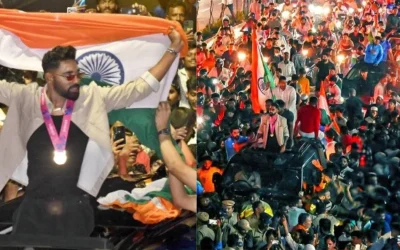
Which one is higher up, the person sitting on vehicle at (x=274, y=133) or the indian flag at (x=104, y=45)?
the indian flag at (x=104, y=45)

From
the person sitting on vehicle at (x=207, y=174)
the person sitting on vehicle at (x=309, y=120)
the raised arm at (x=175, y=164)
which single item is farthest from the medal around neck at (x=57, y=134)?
the person sitting on vehicle at (x=309, y=120)

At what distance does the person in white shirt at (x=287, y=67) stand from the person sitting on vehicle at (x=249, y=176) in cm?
53

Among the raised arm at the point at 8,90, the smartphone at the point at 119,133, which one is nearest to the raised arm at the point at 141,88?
the smartphone at the point at 119,133

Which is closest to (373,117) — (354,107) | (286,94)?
(354,107)

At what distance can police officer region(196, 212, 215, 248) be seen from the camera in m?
2.67

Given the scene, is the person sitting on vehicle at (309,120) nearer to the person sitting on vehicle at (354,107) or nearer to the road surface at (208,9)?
the person sitting on vehicle at (354,107)

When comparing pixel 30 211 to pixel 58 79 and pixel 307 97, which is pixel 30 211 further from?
pixel 307 97

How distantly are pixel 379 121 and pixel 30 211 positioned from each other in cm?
193

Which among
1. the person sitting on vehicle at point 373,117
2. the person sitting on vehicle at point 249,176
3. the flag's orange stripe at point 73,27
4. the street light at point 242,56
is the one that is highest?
the flag's orange stripe at point 73,27

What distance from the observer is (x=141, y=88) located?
8.75ft

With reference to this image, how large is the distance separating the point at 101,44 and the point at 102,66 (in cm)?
12

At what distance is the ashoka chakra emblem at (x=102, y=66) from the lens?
2.68 m

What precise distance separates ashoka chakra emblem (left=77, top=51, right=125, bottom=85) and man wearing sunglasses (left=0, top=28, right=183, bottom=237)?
0.04m

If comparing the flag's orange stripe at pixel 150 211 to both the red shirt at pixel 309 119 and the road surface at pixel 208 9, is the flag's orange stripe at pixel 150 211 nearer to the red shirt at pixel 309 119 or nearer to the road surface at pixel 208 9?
the red shirt at pixel 309 119
